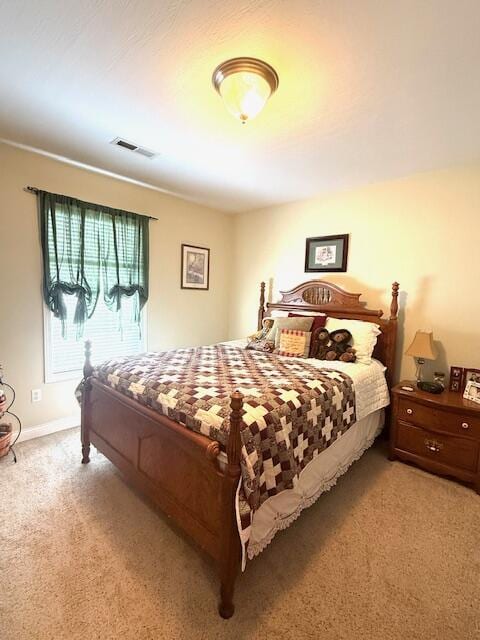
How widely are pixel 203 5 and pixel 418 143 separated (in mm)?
1826

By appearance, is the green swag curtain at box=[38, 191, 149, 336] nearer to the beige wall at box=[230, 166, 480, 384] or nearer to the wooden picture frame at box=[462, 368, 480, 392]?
the beige wall at box=[230, 166, 480, 384]

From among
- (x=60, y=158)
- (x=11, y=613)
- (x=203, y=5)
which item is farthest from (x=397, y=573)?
(x=60, y=158)

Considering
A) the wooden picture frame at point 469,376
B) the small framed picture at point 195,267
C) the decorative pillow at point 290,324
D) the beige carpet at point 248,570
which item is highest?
the small framed picture at point 195,267

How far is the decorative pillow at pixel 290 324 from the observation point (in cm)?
303

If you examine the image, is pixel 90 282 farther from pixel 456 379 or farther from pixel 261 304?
pixel 456 379

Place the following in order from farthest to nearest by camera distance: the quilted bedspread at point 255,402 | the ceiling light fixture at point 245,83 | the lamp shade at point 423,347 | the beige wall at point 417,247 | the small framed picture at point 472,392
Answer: the beige wall at point 417,247 < the lamp shade at point 423,347 < the small framed picture at point 472,392 < the ceiling light fixture at point 245,83 < the quilted bedspread at point 255,402

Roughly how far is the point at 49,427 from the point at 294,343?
2.50 m

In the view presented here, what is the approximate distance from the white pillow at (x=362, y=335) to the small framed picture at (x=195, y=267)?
6.32 feet

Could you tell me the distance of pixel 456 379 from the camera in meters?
2.56

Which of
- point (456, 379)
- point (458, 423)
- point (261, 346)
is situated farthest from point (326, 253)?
point (458, 423)

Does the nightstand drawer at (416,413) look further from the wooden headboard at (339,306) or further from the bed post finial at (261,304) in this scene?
the bed post finial at (261,304)

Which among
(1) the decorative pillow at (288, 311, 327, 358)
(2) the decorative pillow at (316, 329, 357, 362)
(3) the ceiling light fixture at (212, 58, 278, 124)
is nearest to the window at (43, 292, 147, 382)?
(1) the decorative pillow at (288, 311, 327, 358)

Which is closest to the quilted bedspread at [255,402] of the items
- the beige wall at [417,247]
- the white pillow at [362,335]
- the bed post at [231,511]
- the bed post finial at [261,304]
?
the bed post at [231,511]

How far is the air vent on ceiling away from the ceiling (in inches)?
3.4
